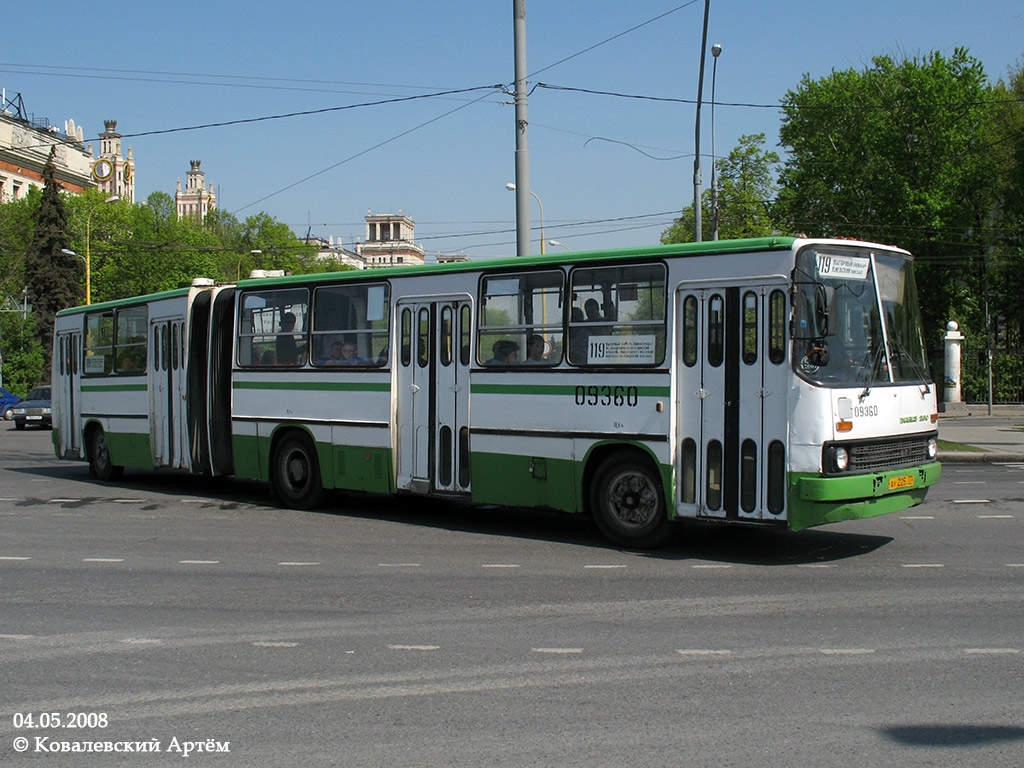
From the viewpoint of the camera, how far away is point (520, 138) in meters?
17.8

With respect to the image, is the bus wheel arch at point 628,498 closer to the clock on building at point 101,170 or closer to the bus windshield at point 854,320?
the bus windshield at point 854,320

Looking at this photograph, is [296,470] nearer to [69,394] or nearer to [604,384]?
[604,384]

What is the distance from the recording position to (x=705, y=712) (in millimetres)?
5277

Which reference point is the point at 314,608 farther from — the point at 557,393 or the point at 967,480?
the point at 967,480

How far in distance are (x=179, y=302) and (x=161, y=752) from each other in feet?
38.4

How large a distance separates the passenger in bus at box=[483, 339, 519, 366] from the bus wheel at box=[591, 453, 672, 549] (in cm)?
154

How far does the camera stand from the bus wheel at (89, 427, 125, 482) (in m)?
17.7

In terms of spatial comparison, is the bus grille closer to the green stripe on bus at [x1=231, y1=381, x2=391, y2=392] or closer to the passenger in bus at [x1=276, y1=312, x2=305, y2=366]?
the green stripe on bus at [x1=231, y1=381, x2=391, y2=392]

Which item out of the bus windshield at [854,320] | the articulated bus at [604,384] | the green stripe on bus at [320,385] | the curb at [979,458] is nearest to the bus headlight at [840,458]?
the articulated bus at [604,384]

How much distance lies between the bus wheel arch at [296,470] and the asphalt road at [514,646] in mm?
1729

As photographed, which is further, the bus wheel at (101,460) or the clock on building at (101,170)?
the clock on building at (101,170)

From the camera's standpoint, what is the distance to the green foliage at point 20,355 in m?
57.9

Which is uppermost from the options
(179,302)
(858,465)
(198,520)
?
(179,302)

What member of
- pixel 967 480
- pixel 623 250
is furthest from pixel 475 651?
pixel 967 480
